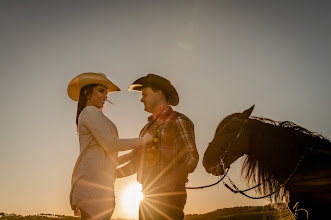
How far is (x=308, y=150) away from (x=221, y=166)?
1.57 m

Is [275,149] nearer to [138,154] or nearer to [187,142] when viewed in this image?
[187,142]

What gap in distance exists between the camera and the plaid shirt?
4164 mm

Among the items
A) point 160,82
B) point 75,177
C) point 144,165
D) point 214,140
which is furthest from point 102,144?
point 214,140

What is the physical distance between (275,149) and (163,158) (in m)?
2.11

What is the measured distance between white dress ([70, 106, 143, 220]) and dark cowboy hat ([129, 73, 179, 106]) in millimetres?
1030

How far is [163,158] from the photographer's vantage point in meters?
4.22

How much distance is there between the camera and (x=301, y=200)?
4605 millimetres

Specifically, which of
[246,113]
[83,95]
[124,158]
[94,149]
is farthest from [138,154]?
[246,113]

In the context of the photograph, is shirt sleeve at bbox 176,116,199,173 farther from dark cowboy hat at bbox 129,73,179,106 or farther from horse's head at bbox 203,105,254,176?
horse's head at bbox 203,105,254,176

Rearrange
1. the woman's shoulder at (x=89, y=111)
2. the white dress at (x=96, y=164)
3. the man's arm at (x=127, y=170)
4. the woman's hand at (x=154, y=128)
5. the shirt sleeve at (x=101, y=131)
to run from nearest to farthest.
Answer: the white dress at (x=96, y=164) → the shirt sleeve at (x=101, y=131) → the woman's shoulder at (x=89, y=111) → the woman's hand at (x=154, y=128) → the man's arm at (x=127, y=170)

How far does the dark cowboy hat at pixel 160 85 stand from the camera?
15.5 ft

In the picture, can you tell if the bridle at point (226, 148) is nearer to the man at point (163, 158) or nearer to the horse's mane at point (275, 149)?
the horse's mane at point (275, 149)

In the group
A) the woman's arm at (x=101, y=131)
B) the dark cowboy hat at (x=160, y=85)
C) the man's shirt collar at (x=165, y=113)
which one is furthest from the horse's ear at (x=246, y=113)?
the woman's arm at (x=101, y=131)

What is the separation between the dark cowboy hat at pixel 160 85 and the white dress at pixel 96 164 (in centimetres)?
103
